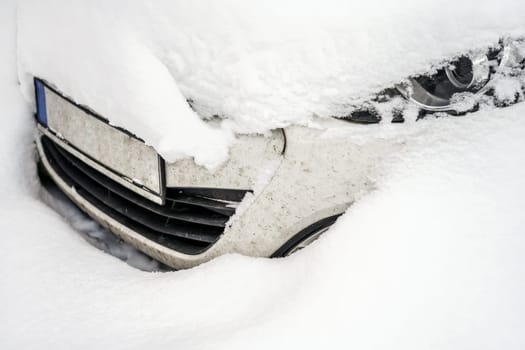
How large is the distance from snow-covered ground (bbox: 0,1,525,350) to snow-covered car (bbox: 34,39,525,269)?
6cm

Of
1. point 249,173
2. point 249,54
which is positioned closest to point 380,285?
point 249,173

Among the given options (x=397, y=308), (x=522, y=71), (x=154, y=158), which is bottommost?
(x=154, y=158)

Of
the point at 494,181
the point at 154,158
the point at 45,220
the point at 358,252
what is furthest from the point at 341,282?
the point at 45,220

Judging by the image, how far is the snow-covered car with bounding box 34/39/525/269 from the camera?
128cm

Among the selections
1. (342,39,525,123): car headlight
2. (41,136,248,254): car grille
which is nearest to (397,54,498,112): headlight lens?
(342,39,525,123): car headlight

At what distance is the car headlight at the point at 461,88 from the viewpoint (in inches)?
48.6

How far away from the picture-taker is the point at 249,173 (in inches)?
59.1

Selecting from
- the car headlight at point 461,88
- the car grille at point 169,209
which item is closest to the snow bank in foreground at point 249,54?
the car headlight at point 461,88

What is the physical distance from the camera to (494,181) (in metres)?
1.26

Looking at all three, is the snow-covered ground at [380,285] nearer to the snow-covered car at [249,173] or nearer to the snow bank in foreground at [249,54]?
the snow-covered car at [249,173]

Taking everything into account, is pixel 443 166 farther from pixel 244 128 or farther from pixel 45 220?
pixel 45 220

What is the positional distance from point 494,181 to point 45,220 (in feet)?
5.28

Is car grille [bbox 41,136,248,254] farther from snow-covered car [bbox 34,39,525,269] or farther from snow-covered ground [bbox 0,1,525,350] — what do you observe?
snow-covered ground [bbox 0,1,525,350]

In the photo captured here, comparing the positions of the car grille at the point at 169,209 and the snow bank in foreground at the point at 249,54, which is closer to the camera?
the snow bank in foreground at the point at 249,54
